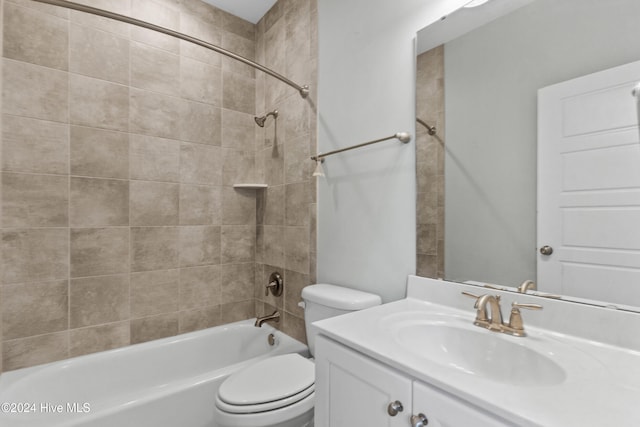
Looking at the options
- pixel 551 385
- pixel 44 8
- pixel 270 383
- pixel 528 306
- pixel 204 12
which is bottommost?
pixel 270 383

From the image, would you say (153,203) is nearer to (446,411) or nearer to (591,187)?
(446,411)

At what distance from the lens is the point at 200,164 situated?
2.01m

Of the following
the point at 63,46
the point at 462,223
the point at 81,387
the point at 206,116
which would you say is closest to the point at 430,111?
the point at 462,223

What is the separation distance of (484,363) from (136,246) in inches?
71.5

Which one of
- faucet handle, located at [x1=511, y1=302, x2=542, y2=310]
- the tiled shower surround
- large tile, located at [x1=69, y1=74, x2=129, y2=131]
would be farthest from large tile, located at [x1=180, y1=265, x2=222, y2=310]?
faucet handle, located at [x1=511, y1=302, x2=542, y2=310]

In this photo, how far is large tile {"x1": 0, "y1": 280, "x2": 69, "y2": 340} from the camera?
147 cm

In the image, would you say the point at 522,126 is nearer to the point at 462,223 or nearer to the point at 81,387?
the point at 462,223

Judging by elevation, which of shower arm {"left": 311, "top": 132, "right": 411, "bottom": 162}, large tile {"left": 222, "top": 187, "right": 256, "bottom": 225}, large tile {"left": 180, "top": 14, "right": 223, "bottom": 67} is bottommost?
large tile {"left": 222, "top": 187, "right": 256, "bottom": 225}

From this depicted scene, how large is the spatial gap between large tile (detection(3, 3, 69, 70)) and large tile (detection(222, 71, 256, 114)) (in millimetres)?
858

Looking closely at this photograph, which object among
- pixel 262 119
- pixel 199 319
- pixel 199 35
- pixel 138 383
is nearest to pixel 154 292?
pixel 199 319

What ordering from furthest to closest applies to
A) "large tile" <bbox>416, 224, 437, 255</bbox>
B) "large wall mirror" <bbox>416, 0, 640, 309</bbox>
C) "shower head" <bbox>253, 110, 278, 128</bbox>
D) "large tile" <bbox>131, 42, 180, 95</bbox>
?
"shower head" <bbox>253, 110, 278, 128</bbox> → "large tile" <bbox>131, 42, 180, 95</bbox> → "large tile" <bbox>416, 224, 437, 255</bbox> → "large wall mirror" <bbox>416, 0, 640, 309</bbox>

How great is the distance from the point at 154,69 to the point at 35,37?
0.53 meters

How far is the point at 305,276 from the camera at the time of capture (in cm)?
181

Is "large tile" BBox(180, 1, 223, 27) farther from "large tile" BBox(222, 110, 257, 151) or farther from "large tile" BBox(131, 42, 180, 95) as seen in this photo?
"large tile" BBox(222, 110, 257, 151)
